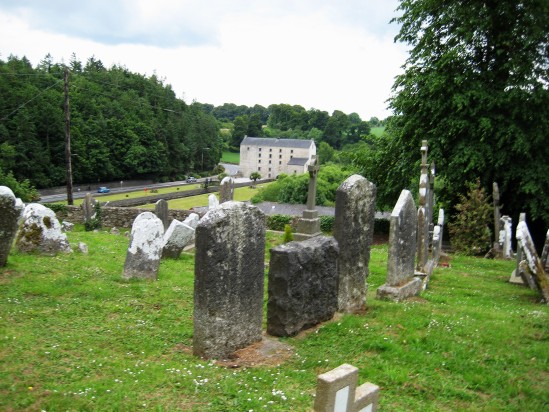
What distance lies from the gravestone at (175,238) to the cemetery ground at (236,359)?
3592mm

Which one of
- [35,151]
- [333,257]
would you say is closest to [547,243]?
[333,257]

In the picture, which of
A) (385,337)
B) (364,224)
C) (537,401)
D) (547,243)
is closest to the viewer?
(537,401)

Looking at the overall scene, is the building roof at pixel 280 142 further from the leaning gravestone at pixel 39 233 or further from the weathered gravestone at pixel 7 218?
the weathered gravestone at pixel 7 218

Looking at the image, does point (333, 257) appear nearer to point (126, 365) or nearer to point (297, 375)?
point (297, 375)

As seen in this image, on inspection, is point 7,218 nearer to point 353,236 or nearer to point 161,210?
point 353,236

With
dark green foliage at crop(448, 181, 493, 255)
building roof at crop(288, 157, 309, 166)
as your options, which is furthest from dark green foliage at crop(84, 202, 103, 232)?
building roof at crop(288, 157, 309, 166)

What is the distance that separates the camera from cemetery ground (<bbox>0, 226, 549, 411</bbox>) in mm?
5137

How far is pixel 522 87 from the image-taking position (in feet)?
60.3

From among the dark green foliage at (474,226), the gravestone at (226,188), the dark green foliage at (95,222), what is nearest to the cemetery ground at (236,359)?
the dark green foliage at (474,226)

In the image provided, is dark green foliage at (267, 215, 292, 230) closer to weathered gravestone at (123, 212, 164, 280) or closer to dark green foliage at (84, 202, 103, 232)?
dark green foliage at (84, 202, 103, 232)

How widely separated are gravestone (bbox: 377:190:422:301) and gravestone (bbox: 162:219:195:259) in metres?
6.29

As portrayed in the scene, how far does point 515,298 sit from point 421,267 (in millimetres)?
2106

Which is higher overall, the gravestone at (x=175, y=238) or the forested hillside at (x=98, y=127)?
the forested hillside at (x=98, y=127)

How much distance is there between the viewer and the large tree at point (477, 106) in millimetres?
18594
